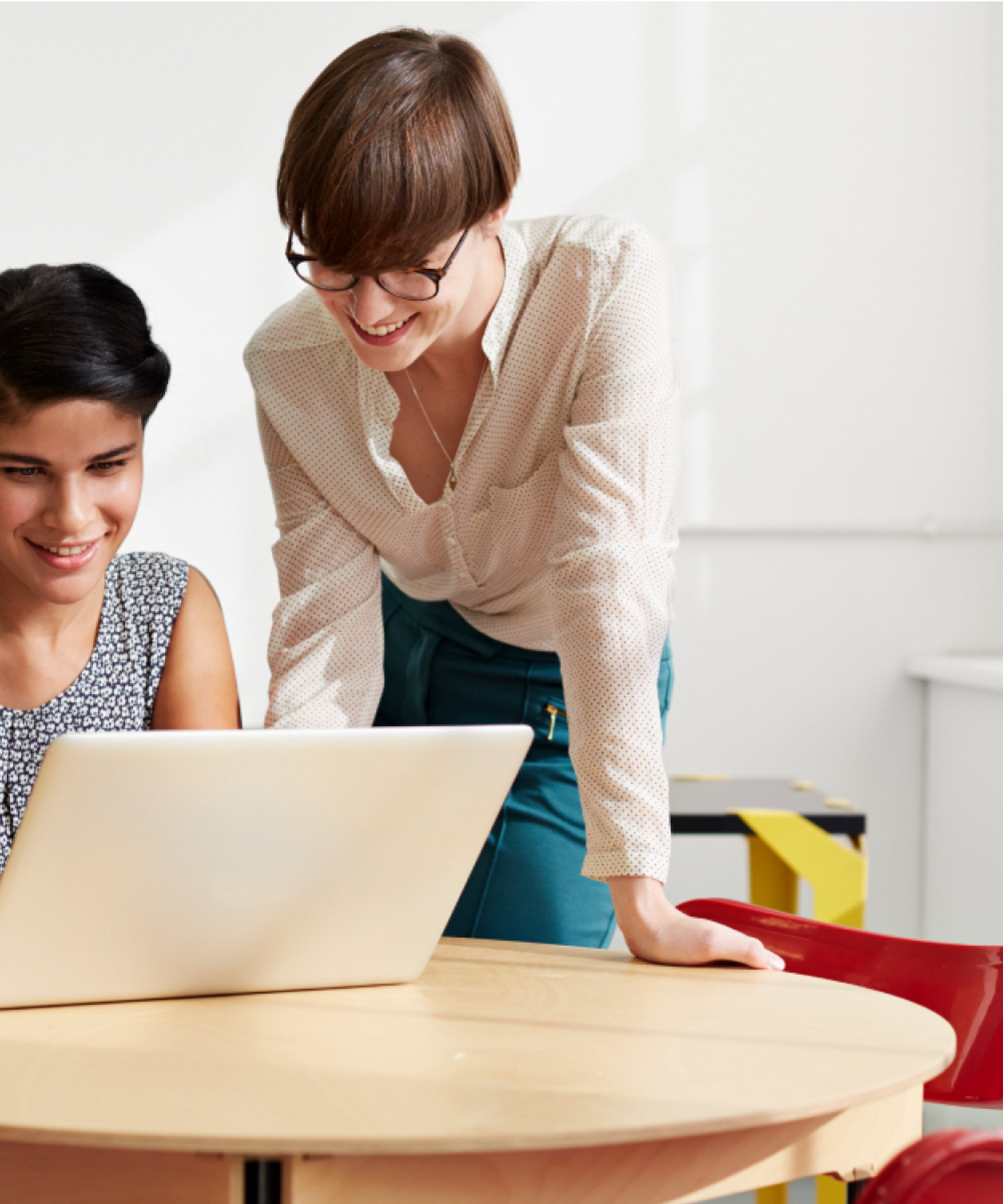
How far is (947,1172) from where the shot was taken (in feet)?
2.38

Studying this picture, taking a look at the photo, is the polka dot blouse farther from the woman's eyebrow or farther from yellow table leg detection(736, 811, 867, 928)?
yellow table leg detection(736, 811, 867, 928)

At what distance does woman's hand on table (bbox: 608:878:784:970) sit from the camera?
42.9 inches

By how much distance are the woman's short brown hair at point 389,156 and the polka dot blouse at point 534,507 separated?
0.18 meters

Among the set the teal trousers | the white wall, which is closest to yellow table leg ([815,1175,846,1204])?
the teal trousers

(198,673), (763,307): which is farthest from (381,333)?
(763,307)

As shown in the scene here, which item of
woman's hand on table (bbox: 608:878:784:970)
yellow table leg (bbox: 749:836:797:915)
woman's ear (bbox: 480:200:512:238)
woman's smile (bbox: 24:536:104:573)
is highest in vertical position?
woman's ear (bbox: 480:200:512:238)

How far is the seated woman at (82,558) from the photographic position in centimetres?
130

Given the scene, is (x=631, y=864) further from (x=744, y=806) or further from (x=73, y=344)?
(x=744, y=806)

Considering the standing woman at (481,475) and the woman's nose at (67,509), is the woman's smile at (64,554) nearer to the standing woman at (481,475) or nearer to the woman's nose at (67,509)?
the woman's nose at (67,509)

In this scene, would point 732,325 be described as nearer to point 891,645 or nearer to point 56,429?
point 891,645

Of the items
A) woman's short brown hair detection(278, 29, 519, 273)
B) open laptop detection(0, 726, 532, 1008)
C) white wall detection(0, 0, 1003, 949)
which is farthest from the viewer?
white wall detection(0, 0, 1003, 949)

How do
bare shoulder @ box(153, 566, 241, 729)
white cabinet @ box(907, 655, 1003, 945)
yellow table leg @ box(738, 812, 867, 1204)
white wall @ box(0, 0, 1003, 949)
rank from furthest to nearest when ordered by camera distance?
1. white wall @ box(0, 0, 1003, 949)
2. white cabinet @ box(907, 655, 1003, 945)
3. yellow table leg @ box(738, 812, 867, 1204)
4. bare shoulder @ box(153, 566, 241, 729)

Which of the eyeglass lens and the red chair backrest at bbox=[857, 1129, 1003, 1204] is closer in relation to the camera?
the red chair backrest at bbox=[857, 1129, 1003, 1204]

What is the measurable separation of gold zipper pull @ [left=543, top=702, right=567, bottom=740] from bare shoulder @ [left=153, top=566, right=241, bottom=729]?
0.32 metres
